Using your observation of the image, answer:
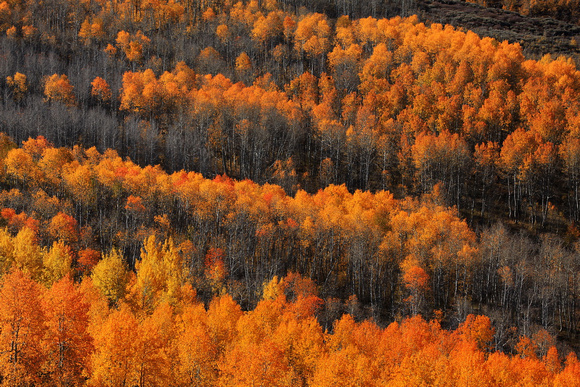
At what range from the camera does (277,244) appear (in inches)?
2849

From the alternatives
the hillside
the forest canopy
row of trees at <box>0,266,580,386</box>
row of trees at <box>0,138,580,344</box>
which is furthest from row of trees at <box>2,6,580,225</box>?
row of trees at <box>0,266,580,386</box>

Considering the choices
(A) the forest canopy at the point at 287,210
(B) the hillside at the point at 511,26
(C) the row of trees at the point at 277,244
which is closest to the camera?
(A) the forest canopy at the point at 287,210

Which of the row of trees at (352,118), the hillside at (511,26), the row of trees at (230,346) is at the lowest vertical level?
the row of trees at (230,346)

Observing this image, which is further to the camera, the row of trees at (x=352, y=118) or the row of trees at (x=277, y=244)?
the row of trees at (x=352, y=118)

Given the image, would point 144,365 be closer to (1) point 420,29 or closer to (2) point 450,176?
(2) point 450,176

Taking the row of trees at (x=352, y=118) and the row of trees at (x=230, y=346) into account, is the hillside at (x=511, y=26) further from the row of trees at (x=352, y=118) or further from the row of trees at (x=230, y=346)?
the row of trees at (x=230, y=346)

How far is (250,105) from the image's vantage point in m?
102

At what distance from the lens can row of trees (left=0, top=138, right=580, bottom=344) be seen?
62.2 m

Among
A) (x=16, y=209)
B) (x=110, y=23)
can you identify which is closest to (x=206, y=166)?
(x=16, y=209)

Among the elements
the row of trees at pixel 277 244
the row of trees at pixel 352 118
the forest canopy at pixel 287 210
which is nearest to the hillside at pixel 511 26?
the row of trees at pixel 352 118

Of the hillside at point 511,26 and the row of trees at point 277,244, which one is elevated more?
the hillside at point 511,26

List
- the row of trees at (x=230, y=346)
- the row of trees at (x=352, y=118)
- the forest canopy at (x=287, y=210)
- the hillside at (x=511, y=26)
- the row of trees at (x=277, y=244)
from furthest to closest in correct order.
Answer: the hillside at (x=511, y=26) < the row of trees at (x=352, y=118) < the row of trees at (x=277, y=244) < the forest canopy at (x=287, y=210) < the row of trees at (x=230, y=346)

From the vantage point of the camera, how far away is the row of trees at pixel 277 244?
6216 centimetres

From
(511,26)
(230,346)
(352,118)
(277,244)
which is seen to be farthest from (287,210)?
(511,26)
